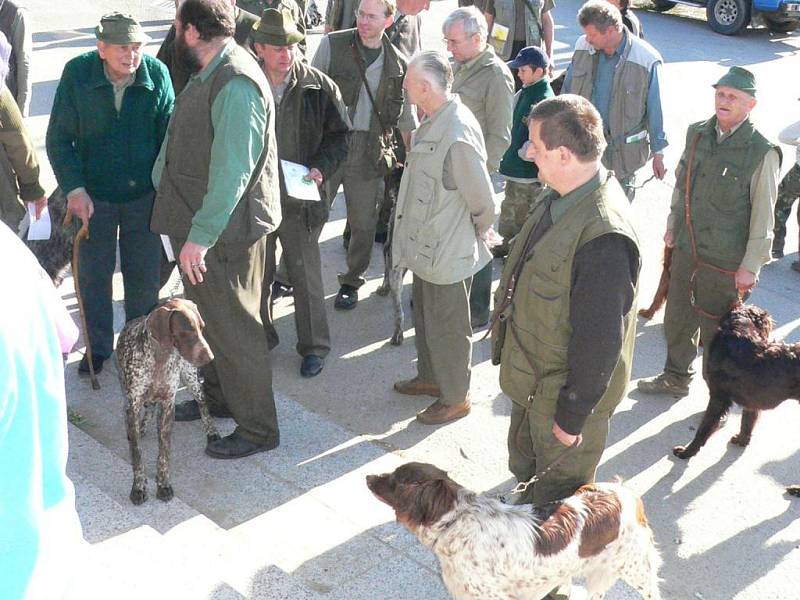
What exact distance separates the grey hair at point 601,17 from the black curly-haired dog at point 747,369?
7.47ft

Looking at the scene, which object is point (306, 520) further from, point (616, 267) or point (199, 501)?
point (616, 267)

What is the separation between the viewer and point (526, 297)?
3695mm

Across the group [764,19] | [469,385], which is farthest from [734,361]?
[764,19]

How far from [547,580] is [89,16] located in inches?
501

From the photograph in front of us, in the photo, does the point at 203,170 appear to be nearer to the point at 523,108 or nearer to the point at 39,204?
the point at 39,204

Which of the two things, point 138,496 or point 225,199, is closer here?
point 225,199

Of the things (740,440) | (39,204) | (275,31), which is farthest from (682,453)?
(39,204)

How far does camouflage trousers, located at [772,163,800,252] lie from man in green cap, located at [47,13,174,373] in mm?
4986

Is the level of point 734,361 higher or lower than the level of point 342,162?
lower

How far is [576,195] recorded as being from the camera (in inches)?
139

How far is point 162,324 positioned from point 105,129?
130cm

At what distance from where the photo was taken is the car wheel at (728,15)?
1638 cm

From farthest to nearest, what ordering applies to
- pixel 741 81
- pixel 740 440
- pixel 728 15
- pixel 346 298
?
pixel 728 15 < pixel 346 298 < pixel 740 440 < pixel 741 81

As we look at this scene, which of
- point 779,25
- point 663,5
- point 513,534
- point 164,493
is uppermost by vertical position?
point 513,534
